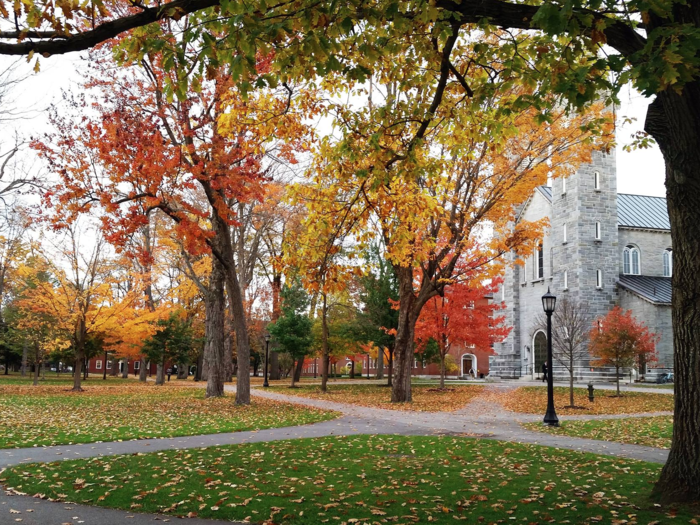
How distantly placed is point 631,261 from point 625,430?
106 feet

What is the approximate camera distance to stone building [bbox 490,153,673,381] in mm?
38681

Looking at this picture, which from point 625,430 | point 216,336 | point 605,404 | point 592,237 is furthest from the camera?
point 592,237

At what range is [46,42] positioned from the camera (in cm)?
504

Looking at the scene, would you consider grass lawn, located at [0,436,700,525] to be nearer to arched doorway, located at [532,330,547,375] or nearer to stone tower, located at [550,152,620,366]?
stone tower, located at [550,152,620,366]

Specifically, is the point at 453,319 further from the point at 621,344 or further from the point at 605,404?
the point at 605,404

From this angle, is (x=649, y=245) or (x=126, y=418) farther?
(x=649, y=245)

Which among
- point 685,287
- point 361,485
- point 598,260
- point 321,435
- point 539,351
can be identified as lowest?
point 321,435

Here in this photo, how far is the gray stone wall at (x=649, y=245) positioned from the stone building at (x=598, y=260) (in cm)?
7

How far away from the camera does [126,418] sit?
A: 49.4 ft

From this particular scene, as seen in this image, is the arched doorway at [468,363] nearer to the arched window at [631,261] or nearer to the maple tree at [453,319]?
the arched window at [631,261]

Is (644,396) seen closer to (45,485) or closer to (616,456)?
(616,456)

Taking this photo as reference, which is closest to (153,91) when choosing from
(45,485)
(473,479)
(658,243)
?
(45,485)

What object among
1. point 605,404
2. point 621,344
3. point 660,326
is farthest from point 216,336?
point 660,326

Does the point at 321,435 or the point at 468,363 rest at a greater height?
the point at 321,435
